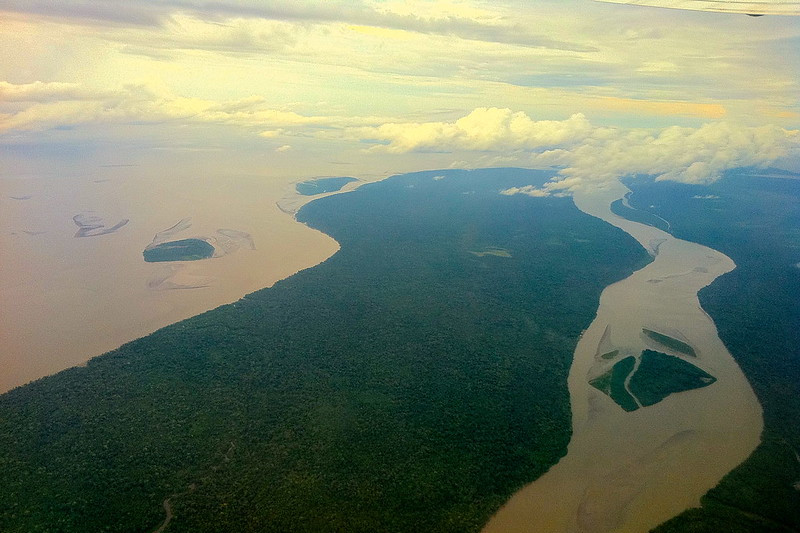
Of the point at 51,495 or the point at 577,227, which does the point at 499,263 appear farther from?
the point at 51,495

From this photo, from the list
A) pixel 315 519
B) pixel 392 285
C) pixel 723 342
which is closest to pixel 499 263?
pixel 392 285

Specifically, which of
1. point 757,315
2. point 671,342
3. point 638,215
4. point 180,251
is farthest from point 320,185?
point 757,315

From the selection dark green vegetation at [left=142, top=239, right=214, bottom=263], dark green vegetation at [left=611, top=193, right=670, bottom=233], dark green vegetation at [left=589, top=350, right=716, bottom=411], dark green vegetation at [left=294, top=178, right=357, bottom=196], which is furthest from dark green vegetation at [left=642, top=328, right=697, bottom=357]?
dark green vegetation at [left=294, top=178, right=357, bottom=196]

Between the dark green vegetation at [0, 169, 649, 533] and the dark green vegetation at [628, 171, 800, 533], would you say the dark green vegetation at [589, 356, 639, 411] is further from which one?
the dark green vegetation at [628, 171, 800, 533]

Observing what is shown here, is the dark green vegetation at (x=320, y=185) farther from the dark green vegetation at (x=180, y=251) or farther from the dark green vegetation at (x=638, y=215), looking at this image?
the dark green vegetation at (x=638, y=215)

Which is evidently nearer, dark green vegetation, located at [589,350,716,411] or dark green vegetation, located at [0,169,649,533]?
dark green vegetation, located at [0,169,649,533]

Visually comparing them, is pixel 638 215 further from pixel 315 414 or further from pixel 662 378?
pixel 315 414
